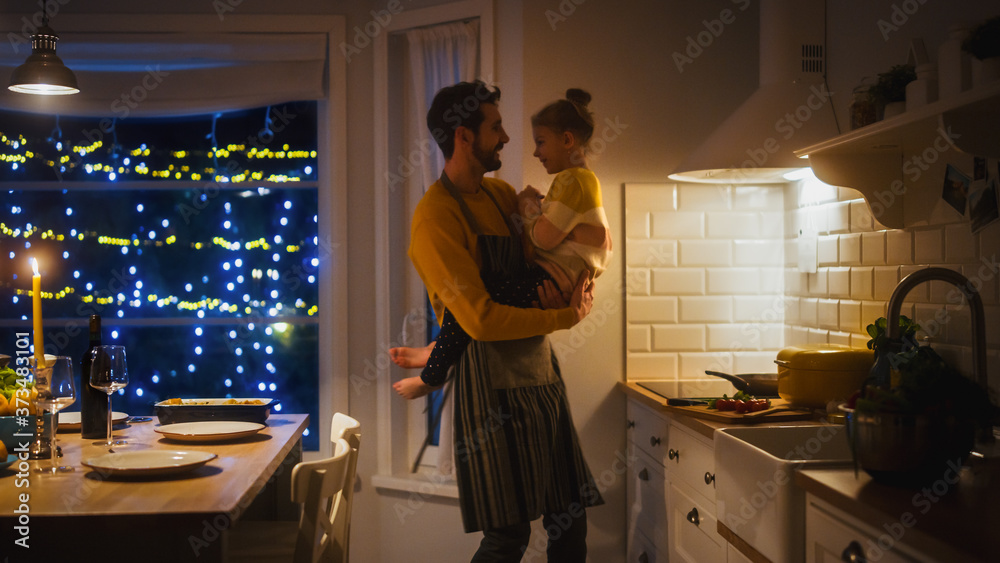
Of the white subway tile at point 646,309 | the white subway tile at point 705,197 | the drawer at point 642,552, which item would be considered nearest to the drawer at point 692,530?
the drawer at point 642,552

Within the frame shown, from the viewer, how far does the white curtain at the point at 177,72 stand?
3.26 metres

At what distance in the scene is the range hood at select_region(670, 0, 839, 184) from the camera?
2178 millimetres

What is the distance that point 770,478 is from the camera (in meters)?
1.52

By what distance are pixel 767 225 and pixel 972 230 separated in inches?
40.8

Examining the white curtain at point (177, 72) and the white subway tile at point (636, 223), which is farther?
the white curtain at point (177, 72)

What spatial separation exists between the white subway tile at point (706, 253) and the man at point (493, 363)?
0.73 metres

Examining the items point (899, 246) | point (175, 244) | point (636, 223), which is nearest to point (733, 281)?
point (636, 223)

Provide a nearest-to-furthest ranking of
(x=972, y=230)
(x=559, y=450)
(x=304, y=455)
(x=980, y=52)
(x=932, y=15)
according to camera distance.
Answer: (x=980, y=52) < (x=972, y=230) < (x=932, y=15) < (x=559, y=450) < (x=304, y=455)

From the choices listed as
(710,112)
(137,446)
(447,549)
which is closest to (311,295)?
(447,549)

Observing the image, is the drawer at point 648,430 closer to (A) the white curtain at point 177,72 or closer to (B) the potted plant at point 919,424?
(B) the potted plant at point 919,424

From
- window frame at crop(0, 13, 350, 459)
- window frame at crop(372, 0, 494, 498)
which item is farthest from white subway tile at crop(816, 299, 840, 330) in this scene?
window frame at crop(0, 13, 350, 459)

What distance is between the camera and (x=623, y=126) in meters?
2.78

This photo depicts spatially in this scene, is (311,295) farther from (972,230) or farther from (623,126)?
(972,230)

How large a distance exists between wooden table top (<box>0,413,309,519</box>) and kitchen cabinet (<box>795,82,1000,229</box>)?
151 centimetres
